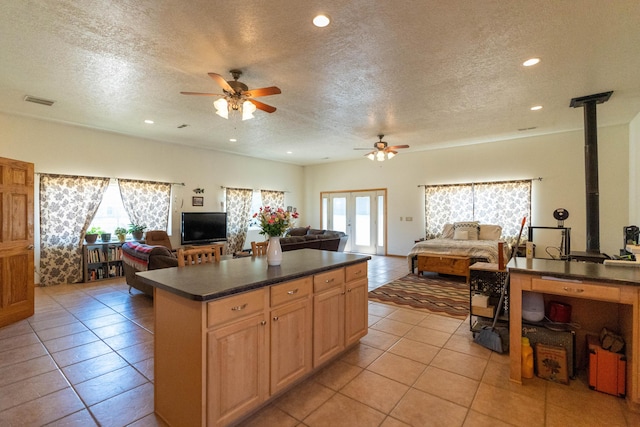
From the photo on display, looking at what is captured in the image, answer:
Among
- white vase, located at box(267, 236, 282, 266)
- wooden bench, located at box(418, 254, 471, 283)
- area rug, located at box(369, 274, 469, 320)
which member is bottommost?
area rug, located at box(369, 274, 469, 320)

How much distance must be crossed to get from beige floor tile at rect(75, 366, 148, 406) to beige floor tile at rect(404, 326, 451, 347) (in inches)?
103

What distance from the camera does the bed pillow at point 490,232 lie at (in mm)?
6666

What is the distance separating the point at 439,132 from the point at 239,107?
14.5 ft

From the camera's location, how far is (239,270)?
2.30 metres

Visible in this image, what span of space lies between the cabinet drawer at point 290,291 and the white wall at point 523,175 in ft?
21.5

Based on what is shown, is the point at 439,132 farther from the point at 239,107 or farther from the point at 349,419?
the point at 349,419

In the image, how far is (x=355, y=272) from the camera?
9.43 feet

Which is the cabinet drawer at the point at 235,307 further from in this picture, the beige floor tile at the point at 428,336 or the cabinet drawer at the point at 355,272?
the beige floor tile at the point at 428,336

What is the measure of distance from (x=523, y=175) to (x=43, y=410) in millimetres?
8466

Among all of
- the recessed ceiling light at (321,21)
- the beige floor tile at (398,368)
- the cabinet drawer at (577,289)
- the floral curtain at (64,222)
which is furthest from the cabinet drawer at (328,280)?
the floral curtain at (64,222)

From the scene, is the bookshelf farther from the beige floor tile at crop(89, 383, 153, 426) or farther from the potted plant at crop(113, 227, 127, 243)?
the beige floor tile at crop(89, 383, 153, 426)

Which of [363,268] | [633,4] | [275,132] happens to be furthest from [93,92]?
[633,4]

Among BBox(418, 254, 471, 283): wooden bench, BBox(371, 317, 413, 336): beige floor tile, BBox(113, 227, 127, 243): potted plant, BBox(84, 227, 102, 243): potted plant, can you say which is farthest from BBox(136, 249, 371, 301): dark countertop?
BBox(84, 227, 102, 243): potted plant

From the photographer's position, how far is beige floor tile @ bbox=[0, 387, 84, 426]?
75.0 inches
